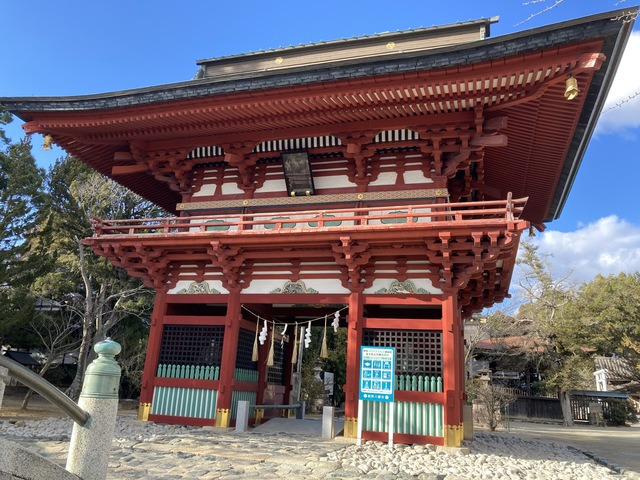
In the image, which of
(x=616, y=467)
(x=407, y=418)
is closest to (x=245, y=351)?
(x=407, y=418)

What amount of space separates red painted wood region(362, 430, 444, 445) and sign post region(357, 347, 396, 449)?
48 centimetres

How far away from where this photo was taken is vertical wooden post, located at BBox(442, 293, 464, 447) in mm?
9559

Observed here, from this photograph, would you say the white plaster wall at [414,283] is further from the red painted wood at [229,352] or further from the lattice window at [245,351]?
the lattice window at [245,351]

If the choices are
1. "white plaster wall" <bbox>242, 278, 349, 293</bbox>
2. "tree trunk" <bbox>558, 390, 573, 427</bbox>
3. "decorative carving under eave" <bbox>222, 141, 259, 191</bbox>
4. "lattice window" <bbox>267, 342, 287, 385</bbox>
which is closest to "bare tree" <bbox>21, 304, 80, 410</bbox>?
"lattice window" <bbox>267, 342, 287, 385</bbox>

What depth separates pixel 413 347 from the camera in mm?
10492

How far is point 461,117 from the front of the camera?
1024 cm

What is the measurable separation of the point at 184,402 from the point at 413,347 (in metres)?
5.74

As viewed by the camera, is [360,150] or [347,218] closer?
[347,218]

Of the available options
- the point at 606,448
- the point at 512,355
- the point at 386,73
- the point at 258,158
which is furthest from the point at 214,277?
the point at 512,355

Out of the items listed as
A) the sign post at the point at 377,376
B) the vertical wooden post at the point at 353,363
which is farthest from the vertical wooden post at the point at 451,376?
the vertical wooden post at the point at 353,363

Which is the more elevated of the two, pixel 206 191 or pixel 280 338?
pixel 206 191

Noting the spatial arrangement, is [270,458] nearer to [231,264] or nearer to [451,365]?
[451,365]

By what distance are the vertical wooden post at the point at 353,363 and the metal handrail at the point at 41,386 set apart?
6.90 m

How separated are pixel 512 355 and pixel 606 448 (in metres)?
17.3
